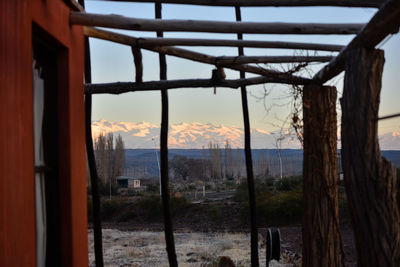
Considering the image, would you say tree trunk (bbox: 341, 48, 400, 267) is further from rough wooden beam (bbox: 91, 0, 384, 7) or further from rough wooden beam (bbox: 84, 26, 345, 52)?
rough wooden beam (bbox: 84, 26, 345, 52)

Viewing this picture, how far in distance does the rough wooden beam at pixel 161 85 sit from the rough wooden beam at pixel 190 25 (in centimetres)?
125

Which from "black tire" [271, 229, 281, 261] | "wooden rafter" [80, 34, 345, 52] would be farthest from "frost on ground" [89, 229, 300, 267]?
"wooden rafter" [80, 34, 345, 52]

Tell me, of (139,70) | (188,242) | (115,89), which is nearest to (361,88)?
(139,70)

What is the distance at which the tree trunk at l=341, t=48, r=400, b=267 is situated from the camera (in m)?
2.54

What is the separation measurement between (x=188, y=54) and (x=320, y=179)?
1632 mm

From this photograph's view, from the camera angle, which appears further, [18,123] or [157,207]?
[157,207]

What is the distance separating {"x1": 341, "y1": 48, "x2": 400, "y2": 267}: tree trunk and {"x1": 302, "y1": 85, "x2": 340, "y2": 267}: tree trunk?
1.24 meters

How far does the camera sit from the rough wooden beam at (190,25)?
123 inches

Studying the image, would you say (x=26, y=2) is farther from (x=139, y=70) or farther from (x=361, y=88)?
(x=139, y=70)

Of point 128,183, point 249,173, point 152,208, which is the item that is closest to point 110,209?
point 152,208

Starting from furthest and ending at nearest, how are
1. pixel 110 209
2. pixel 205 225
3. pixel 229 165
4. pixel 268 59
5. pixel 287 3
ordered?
pixel 229 165 → pixel 110 209 → pixel 205 225 → pixel 268 59 → pixel 287 3

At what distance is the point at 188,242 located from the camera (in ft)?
41.9

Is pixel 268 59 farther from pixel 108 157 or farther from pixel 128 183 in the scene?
pixel 128 183

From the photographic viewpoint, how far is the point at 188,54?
4.23 metres
